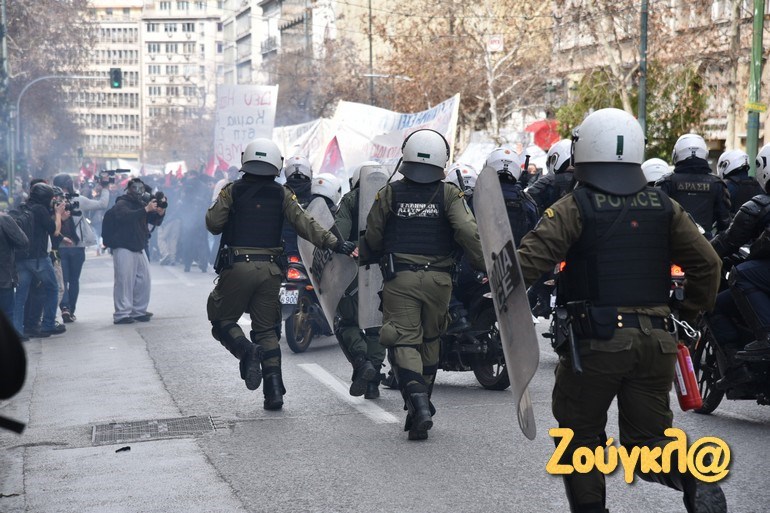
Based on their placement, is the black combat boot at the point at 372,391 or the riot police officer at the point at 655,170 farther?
the riot police officer at the point at 655,170

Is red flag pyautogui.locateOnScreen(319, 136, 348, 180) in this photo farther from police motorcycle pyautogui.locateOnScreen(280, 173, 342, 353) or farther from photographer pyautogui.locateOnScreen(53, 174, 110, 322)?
police motorcycle pyautogui.locateOnScreen(280, 173, 342, 353)

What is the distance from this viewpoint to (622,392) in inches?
190

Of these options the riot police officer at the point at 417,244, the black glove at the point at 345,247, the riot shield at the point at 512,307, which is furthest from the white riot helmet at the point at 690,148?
the riot shield at the point at 512,307

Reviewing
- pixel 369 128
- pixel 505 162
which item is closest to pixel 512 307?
pixel 505 162

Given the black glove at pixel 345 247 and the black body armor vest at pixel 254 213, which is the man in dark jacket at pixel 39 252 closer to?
the black body armor vest at pixel 254 213

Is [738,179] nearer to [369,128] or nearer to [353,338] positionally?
[353,338]

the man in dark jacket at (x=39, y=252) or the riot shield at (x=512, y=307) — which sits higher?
the riot shield at (x=512, y=307)

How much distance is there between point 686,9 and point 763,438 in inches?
850

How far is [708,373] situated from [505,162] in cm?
253

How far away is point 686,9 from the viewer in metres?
27.5

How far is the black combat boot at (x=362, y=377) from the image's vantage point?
8625 millimetres

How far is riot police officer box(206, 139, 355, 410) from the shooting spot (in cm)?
864

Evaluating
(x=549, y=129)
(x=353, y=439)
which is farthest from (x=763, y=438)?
(x=549, y=129)

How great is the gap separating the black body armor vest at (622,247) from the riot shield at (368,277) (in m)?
3.58
